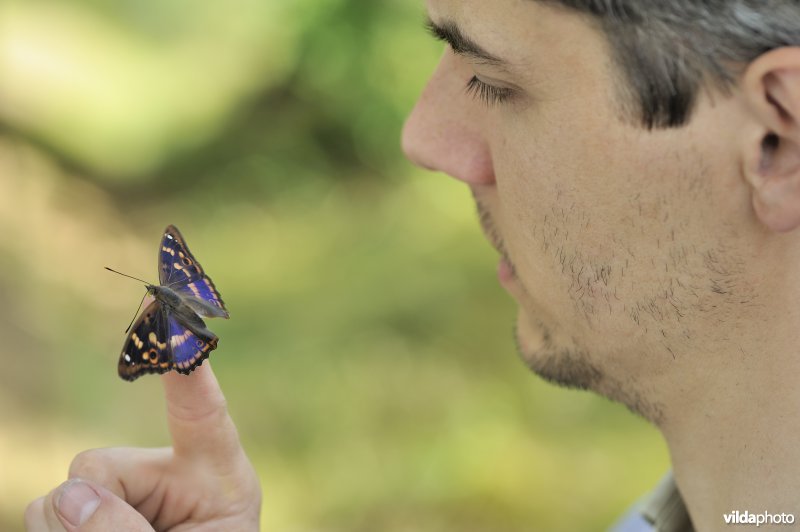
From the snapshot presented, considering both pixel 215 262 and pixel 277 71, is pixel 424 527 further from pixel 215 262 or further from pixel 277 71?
pixel 277 71

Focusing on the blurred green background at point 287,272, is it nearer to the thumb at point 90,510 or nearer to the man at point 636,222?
the man at point 636,222

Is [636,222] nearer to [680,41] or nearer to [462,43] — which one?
[680,41]

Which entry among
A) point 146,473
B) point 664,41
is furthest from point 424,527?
point 664,41

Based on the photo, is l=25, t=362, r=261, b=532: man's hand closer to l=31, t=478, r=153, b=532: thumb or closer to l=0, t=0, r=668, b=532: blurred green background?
l=31, t=478, r=153, b=532: thumb

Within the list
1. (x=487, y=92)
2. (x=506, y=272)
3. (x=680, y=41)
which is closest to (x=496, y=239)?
(x=506, y=272)

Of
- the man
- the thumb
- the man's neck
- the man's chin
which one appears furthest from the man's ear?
the thumb
